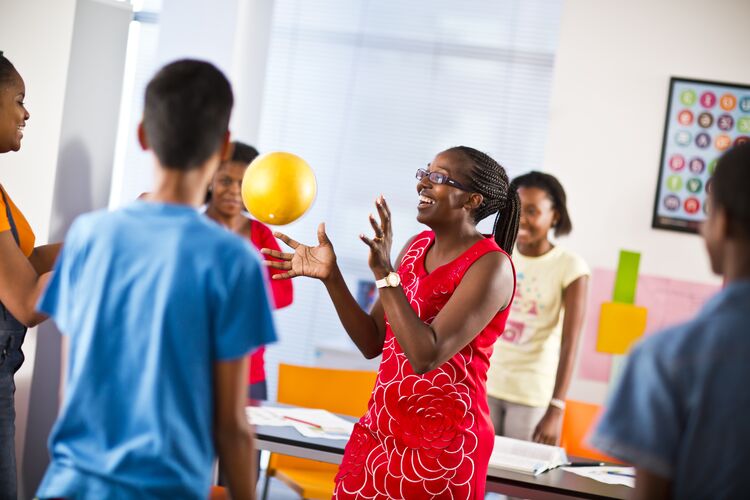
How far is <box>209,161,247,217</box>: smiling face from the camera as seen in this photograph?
3.76 meters

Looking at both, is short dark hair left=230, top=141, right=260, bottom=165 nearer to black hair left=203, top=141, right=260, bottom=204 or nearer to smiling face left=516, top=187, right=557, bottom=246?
black hair left=203, top=141, right=260, bottom=204

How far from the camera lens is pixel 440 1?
545 cm

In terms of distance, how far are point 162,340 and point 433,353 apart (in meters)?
0.82

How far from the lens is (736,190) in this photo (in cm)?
127

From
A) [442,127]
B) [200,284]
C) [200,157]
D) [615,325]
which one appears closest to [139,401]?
[200,284]

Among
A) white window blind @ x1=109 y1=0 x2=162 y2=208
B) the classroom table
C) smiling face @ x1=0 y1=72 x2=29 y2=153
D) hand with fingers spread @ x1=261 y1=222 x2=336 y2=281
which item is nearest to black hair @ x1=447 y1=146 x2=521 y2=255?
hand with fingers spread @ x1=261 y1=222 x2=336 y2=281

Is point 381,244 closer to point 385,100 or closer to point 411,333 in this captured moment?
point 411,333

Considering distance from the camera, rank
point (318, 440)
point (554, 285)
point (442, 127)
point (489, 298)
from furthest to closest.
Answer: point (442, 127), point (554, 285), point (318, 440), point (489, 298)

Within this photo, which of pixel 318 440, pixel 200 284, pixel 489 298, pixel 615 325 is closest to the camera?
pixel 200 284

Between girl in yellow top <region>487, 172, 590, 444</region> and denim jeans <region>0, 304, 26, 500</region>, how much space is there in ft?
7.28

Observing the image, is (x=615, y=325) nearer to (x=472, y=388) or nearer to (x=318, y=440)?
(x=318, y=440)

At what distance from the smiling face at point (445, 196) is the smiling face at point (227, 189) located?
165 cm

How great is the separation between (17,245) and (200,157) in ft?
Answer: 3.34

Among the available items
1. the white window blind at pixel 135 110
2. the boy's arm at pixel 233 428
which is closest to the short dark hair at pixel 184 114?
the boy's arm at pixel 233 428
